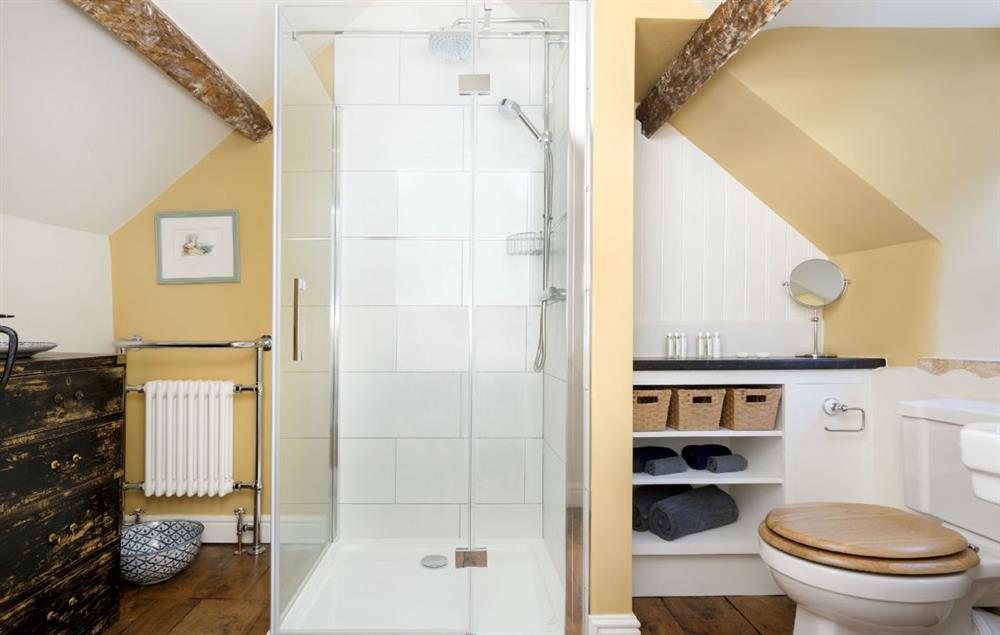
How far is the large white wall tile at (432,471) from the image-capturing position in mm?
1923

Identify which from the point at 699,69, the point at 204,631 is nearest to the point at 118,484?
the point at 204,631

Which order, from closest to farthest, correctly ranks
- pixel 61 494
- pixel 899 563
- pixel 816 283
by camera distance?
pixel 899 563 → pixel 61 494 → pixel 816 283

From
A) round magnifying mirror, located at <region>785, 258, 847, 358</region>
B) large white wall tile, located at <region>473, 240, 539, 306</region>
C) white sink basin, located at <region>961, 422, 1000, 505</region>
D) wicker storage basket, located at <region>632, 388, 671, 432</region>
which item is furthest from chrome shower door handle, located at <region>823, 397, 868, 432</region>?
large white wall tile, located at <region>473, 240, 539, 306</region>

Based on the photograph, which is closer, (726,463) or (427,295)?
(427,295)

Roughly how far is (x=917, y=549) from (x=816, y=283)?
138cm

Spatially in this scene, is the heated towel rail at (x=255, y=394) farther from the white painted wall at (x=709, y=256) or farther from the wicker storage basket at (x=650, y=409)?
the white painted wall at (x=709, y=256)

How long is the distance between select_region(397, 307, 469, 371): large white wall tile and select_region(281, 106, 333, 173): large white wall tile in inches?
23.0

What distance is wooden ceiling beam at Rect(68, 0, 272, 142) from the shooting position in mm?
1665

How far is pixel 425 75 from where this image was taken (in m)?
1.92

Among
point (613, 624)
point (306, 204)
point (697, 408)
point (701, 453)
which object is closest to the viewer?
point (613, 624)

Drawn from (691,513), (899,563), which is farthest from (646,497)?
(899,563)

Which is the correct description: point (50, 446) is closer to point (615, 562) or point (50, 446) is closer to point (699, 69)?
point (615, 562)

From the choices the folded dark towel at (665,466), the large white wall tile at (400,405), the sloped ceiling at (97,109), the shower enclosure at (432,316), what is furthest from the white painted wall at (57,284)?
the folded dark towel at (665,466)

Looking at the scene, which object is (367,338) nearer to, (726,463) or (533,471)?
(533,471)
